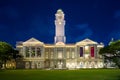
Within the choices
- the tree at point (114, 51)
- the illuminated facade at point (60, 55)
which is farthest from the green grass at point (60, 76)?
the illuminated facade at point (60, 55)

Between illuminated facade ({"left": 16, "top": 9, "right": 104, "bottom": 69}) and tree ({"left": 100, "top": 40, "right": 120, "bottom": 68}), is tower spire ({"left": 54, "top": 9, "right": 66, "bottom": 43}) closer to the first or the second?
illuminated facade ({"left": 16, "top": 9, "right": 104, "bottom": 69})

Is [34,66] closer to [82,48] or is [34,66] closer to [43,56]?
[43,56]

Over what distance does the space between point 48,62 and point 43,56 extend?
436 centimetres

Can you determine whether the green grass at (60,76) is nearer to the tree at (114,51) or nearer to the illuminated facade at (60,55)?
the tree at (114,51)

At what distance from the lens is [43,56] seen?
4823 inches

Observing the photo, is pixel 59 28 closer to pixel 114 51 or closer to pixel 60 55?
pixel 60 55

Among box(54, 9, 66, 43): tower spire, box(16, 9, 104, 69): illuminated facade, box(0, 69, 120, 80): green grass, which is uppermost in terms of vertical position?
box(54, 9, 66, 43): tower spire

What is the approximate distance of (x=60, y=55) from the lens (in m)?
125

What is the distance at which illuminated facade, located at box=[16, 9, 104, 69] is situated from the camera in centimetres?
12119

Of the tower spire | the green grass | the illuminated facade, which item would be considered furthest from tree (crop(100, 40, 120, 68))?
the green grass

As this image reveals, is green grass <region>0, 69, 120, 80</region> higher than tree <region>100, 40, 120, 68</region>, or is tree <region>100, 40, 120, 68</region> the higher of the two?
tree <region>100, 40, 120, 68</region>

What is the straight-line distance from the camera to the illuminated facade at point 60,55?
121188 millimetres

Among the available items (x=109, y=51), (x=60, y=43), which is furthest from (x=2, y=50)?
(x=60, y=43)

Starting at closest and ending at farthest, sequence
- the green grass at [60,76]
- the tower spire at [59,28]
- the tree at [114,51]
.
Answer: the green grass at [60,76], the tree at [114,51], the tower spire at [59,28]
